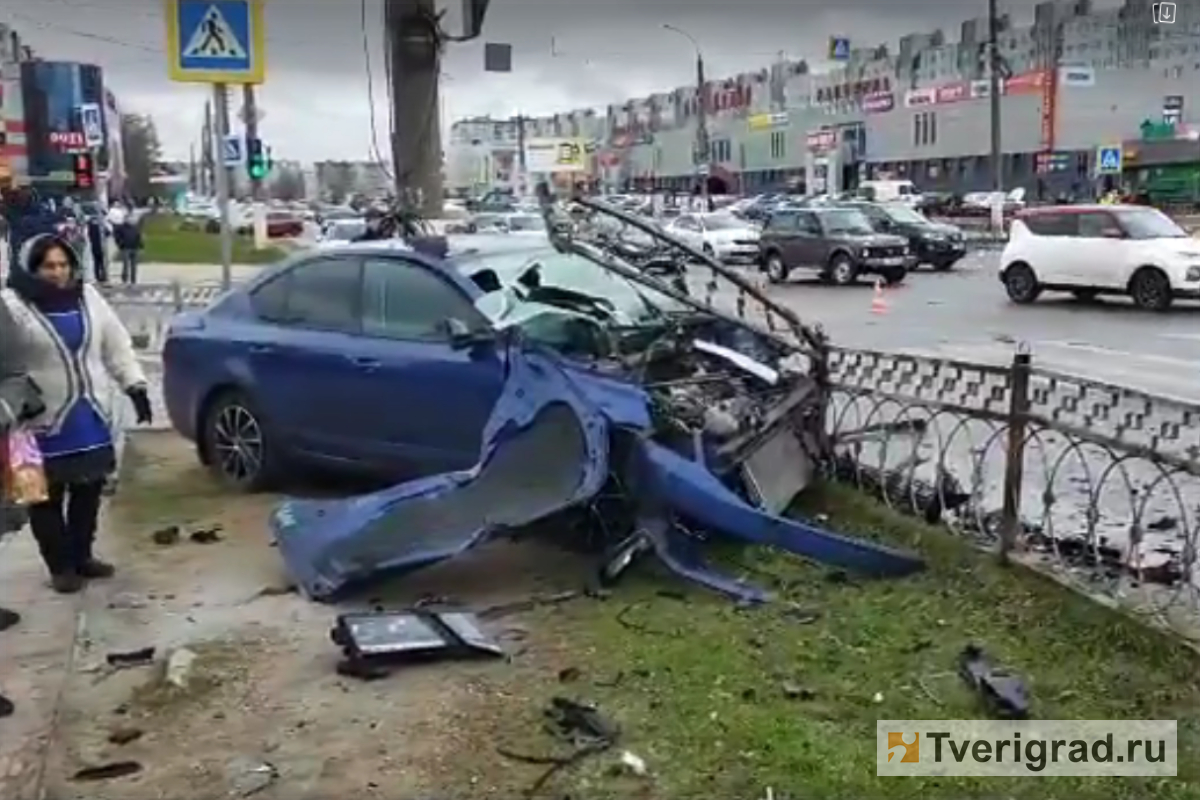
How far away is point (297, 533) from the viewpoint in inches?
255

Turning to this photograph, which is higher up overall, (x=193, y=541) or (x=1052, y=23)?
(x=1052, y=23)

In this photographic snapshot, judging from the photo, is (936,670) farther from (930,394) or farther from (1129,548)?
(930,394)

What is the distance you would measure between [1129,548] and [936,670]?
116 centimetres

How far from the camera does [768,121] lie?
95375 millimetres

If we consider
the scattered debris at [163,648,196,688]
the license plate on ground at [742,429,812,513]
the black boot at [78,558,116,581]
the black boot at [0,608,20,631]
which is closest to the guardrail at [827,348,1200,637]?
the license plate on ground at [742,429,812,513]

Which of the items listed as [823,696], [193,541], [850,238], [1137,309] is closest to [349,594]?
[193,541]

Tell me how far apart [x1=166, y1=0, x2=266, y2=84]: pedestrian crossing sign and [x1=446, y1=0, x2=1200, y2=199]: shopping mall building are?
148ft

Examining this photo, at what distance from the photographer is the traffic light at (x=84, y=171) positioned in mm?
29109

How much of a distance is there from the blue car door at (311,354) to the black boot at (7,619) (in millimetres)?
2159

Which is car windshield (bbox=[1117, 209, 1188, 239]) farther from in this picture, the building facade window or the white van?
the building facade window

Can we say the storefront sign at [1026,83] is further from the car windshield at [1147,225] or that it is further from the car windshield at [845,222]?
the car windshield at [1147,225]

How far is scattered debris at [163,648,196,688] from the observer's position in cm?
523

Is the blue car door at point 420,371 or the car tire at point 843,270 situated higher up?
the blue car door at point 420,371

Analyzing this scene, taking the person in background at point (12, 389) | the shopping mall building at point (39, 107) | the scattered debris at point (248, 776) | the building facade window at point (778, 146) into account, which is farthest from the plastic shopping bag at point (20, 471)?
the building facade window at point (778, 146)
